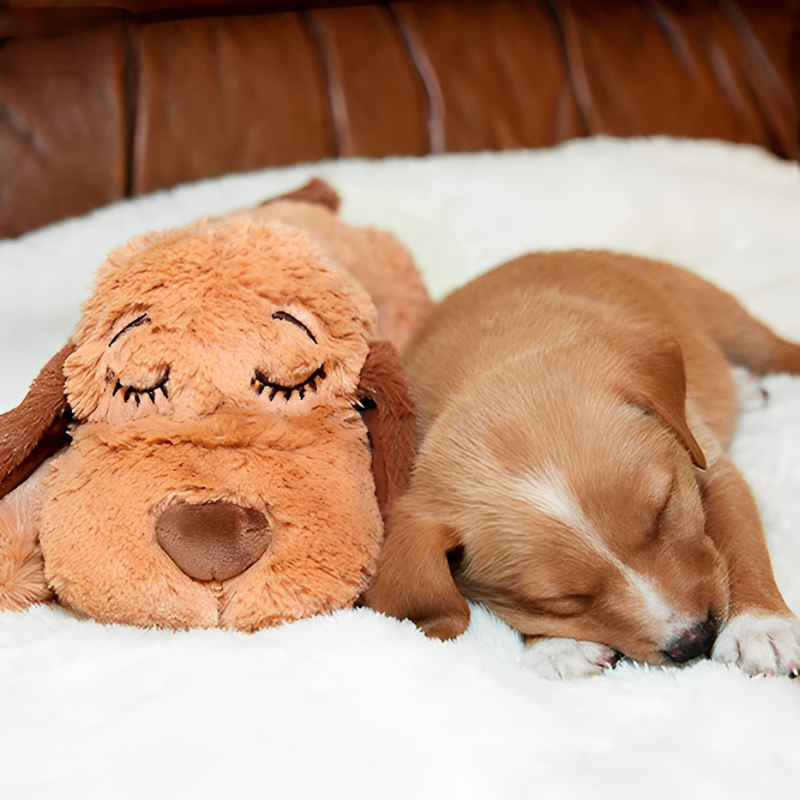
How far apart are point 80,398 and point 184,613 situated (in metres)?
0.39

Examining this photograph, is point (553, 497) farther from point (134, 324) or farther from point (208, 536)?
point (134, 324)

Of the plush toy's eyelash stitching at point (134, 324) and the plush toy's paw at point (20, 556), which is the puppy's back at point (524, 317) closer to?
the plush toy's eyelash stitching at point (134, 324)

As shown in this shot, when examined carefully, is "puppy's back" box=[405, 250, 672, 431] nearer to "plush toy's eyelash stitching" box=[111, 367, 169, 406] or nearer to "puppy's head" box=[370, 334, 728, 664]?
"puppy's head" box=[370, 334, 728, 664]

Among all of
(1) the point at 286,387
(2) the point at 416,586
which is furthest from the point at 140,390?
(2) the point at 416,586

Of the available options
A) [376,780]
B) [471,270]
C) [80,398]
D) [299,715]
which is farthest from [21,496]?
[471,270]

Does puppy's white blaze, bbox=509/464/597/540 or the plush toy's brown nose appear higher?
the plush toy's brown nose

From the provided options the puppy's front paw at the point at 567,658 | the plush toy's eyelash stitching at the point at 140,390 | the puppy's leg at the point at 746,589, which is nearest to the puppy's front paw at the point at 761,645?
the puppy's leg at the point at 746,589

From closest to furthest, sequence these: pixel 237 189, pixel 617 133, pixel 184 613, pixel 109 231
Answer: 1. pixel 184 613
2. pixel 109 231
3. pixel 237 189
4. pixel 617 133

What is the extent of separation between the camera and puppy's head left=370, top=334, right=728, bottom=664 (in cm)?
148

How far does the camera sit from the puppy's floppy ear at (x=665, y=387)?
1618 millimetres

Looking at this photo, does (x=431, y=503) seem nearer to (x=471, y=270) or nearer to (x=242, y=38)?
(x=471, y=270)

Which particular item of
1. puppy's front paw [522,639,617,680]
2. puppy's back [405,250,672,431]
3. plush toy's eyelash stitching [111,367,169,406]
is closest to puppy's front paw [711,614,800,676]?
puppy's front paw [522,639,617,680]

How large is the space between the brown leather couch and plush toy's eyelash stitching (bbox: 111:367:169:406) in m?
1.34

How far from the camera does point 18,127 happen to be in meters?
2.51
